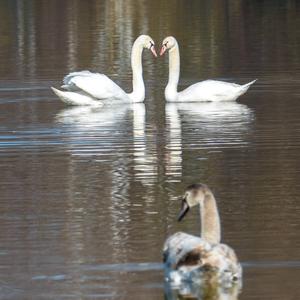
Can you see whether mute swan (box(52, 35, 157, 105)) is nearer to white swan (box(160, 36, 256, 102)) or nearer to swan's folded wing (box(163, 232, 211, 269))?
white swan (box(160, 36, 256, 102))

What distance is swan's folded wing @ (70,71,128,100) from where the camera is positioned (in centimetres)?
2120

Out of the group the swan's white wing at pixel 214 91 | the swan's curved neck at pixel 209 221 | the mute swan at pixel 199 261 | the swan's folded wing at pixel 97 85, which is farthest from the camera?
the swan's white wing at pixel 214 91

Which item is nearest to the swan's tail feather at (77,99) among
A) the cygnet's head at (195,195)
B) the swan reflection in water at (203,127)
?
the swan reflection in water at (203,127)

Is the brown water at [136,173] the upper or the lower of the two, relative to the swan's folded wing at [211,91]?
lower

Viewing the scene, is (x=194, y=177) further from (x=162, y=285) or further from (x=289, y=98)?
(x=289, y=98)

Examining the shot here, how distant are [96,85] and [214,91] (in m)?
1.66

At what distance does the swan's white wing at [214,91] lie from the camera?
21.3 m

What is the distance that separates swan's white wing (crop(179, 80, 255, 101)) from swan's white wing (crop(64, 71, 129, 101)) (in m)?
1.01

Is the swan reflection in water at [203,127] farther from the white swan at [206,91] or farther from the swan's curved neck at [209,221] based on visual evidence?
the swan's curved neck at [209,221]

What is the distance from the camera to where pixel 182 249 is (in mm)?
9531

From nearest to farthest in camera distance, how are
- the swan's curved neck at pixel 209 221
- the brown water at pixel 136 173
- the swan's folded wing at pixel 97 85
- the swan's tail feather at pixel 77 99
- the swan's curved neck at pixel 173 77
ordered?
the swan's curved neck at pixel 209 221 → the brown water at pixel 136 173 → the swan's folded wing at pixel 97 85 → the swan's tail feather at pixel 77 99 → the swan's curved neck at pixel 173 77

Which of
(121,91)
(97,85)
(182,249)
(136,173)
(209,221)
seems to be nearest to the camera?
(182,249)

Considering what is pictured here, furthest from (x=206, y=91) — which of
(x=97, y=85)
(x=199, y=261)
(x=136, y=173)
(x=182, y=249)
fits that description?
(x=199, y=261)

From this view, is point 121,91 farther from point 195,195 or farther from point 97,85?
point 195,195
